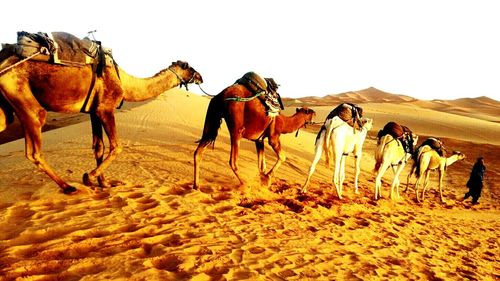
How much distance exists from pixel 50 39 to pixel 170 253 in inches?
146

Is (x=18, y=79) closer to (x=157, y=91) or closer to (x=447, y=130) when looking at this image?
(x=157, y=91)

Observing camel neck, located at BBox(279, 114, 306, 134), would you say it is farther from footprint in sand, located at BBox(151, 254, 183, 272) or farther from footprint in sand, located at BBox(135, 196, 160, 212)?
footprint in sand, located at BBox(151, 254, 183, 272)

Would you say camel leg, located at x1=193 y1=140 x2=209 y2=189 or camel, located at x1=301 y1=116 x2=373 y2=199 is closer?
camel leg, located at x1=193 y1=140 x2=209 y2=189

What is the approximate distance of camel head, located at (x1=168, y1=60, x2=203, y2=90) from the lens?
757cm

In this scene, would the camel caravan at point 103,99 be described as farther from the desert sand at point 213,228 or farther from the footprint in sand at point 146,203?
the footprint in sand at point 146,203

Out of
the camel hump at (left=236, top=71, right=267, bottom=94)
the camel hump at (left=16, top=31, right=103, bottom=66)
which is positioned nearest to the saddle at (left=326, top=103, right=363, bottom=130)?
the camel hump at (left=236, top=71, right=267, bottom=94)

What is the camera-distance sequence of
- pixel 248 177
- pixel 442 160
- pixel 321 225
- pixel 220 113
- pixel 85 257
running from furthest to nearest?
pixel 442 160
pixel 248 177
pixel 220 113
pixel 321 225
pixel 85 257

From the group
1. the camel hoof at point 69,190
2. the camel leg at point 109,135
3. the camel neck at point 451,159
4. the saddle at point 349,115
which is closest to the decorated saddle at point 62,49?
the camel leg at point 109,135

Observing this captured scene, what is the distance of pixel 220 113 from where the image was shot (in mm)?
8109

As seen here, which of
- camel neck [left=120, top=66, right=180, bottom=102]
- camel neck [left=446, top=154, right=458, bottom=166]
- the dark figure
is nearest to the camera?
camel neck [left=120, top=66, right=180, bottom=102]

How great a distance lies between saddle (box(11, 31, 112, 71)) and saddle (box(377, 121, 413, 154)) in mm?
7642

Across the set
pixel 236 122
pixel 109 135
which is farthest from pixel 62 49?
pixel 236 122

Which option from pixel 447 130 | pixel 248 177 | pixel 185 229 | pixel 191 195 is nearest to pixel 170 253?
pixel 185 229

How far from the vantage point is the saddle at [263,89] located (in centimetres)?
838
